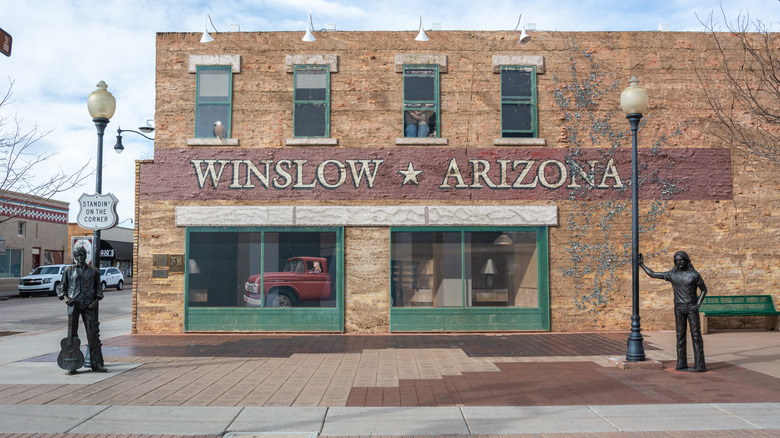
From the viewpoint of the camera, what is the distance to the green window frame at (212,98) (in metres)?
14.4

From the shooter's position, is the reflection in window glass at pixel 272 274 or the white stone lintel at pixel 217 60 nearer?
the reflection in window glass at pixel 272 274

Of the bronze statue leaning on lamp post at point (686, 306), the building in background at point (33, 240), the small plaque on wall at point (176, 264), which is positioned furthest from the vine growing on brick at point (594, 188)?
the building in background at point (33, 240)

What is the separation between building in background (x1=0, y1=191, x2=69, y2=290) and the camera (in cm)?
3888

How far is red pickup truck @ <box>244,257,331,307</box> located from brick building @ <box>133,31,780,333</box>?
0.05 m

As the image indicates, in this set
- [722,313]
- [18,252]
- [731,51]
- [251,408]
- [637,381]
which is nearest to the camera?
[251,408]

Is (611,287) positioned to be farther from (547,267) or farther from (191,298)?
(191,298)

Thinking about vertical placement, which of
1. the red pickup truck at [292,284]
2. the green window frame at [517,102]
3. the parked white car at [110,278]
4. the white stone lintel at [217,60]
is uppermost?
the white stone lintel at [217,60]

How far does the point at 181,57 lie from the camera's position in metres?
14.5

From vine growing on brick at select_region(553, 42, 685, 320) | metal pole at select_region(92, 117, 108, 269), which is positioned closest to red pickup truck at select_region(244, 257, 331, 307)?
metal pole at select_region(92, 117, 108, 269)

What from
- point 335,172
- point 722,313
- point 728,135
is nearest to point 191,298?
point 335,172

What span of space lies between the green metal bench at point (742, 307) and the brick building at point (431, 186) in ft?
1.31

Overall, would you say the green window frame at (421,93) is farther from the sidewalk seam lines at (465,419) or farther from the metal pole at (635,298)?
the sidewalk seam lines at (465,419)

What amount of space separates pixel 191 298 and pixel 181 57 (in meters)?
5.58

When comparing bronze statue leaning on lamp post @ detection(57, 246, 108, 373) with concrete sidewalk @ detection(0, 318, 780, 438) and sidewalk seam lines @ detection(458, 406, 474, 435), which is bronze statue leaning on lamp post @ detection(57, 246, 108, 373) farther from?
sidewalk seam lines @ detection(458, 406, 474, 435)
